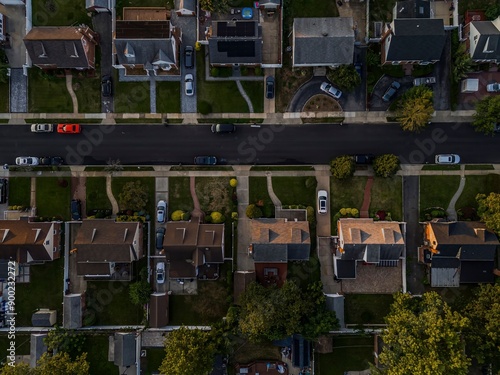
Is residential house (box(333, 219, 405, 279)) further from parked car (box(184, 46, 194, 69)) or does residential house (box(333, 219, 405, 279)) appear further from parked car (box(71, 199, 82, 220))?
parked car (box(71, 199, 82, 220))

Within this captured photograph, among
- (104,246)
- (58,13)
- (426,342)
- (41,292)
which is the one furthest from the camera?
(58,13)

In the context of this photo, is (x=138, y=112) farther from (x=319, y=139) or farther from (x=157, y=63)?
(x=319, y=139)

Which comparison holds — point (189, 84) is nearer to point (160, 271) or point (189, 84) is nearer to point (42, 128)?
point (42, 128)

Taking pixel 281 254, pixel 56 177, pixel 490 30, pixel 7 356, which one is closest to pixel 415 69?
pixel 490 30

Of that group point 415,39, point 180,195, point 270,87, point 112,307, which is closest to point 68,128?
point 180,195

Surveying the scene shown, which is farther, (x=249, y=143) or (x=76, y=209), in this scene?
(x=249, y=143)

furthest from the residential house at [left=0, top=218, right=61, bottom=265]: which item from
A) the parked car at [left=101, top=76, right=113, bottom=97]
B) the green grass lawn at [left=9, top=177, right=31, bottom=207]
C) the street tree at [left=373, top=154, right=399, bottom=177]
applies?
the street tree at [left=373, top=154, right=399, bottom=177]
